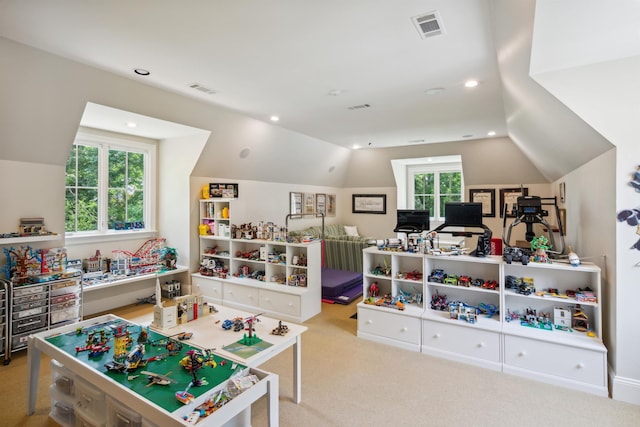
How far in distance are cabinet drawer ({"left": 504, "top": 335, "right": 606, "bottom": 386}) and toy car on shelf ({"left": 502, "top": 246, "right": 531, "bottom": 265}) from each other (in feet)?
2.29

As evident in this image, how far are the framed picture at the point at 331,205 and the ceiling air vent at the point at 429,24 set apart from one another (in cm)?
634

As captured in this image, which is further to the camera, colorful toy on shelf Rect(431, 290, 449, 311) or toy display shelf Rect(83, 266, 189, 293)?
toy display shelf Rect(83, 266, 189, 293)

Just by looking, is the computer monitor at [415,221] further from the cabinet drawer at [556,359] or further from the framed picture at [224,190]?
the framed picture at [224,190]

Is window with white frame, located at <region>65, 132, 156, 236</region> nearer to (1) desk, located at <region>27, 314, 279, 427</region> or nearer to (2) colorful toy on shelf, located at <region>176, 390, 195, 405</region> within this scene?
(1) desk, located at <region>27, 314, 279, 427</region>

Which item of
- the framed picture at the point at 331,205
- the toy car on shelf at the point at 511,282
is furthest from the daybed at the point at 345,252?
the toy car on shelf at the point at 511,282

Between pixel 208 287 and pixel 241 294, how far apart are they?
72 centimetres

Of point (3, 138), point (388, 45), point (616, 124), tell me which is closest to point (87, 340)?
point (3, 138)

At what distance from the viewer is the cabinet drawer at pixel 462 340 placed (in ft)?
9.89

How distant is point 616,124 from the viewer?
7.79ft

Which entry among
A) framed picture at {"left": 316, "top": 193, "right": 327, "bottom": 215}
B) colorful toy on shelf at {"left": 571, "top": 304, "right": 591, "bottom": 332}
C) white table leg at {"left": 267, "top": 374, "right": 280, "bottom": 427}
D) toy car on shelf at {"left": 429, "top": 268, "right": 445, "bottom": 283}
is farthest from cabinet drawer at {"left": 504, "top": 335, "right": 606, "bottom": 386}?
framed picture at {"left": 316, "top": 193, "right": 327, "bottom": 215}

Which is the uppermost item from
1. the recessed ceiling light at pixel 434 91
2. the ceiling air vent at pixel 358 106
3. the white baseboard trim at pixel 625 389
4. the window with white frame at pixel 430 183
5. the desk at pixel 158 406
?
the ceiling air vent at pixel 358 106

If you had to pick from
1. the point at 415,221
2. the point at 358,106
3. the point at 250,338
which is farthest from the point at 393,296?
the point at 358,106

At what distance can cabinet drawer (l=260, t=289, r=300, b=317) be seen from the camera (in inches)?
170

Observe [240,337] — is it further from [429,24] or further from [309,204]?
[309,204]
